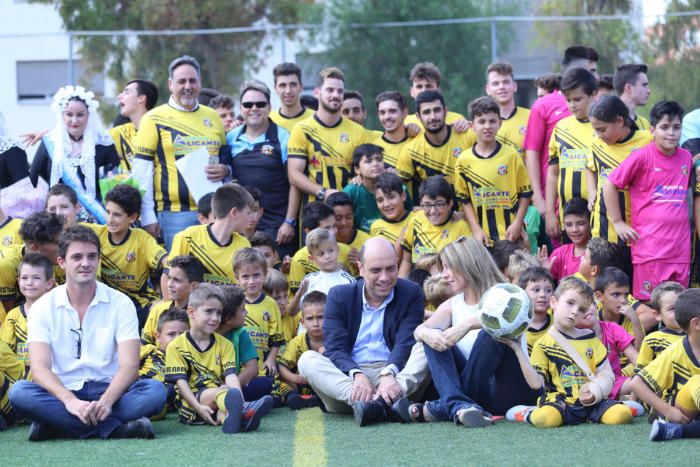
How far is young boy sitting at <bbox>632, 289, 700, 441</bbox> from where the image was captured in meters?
6.48

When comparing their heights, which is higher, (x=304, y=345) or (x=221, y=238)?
(x=221, y=238)

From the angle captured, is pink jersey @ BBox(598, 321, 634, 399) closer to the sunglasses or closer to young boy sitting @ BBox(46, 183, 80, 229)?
the sunglasses

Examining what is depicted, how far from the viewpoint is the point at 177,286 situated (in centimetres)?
846

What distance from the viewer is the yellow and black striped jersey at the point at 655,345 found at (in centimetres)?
718

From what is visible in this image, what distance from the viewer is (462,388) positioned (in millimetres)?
7141

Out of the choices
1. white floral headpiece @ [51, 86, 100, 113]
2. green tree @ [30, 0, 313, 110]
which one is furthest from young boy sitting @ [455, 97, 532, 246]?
green tree @ [30, 0, 313, 110]

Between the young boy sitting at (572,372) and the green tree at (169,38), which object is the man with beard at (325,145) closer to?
the young boy sitting at (572,372)

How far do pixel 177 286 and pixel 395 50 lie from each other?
821cm

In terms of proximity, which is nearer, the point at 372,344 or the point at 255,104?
the point at 372,344

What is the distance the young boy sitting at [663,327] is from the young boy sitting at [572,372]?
27cm

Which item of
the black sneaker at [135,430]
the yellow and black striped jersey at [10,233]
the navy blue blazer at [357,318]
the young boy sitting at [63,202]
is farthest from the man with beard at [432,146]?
the black sneaker at [135,430]

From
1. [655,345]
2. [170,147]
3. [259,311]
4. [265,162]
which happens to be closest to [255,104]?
[265,162]

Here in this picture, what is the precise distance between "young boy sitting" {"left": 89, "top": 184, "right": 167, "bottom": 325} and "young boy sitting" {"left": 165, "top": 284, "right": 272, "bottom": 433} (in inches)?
64.0

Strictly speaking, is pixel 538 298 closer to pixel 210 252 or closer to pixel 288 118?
pixel 210 252
